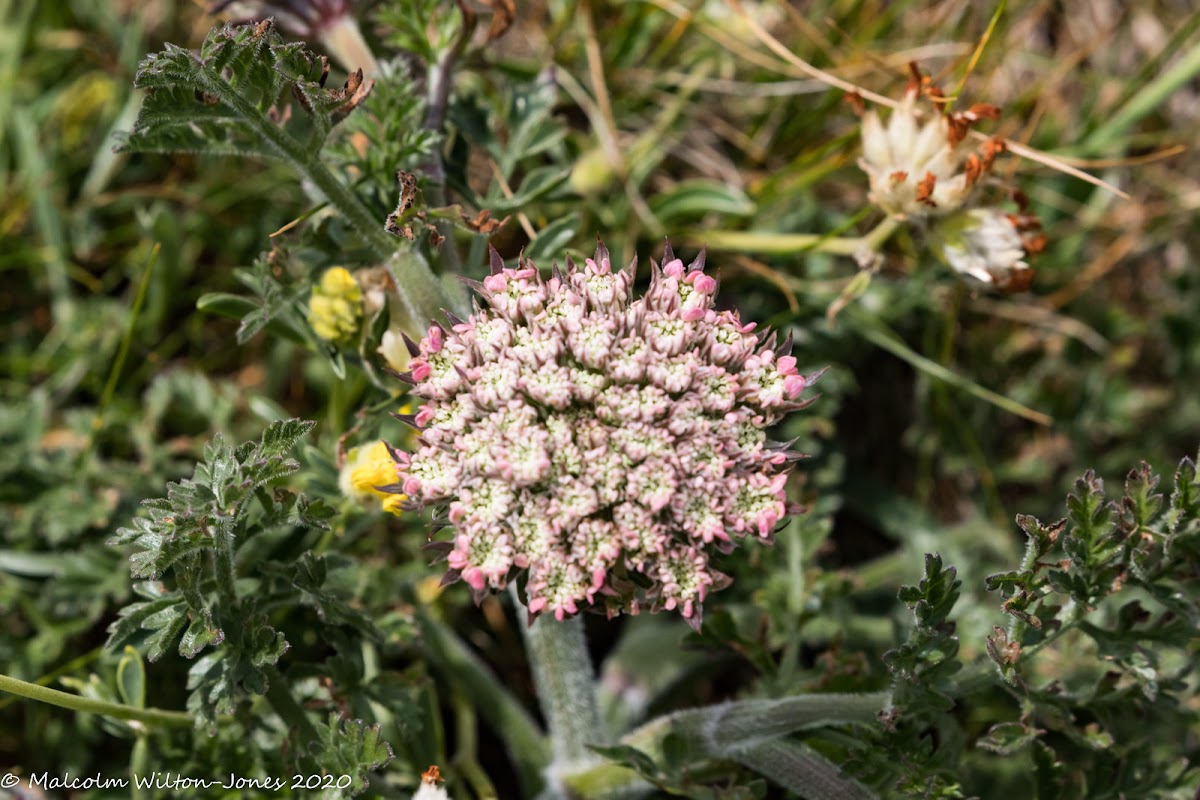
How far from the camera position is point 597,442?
2.38 metres

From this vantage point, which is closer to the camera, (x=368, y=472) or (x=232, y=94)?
(x=232, y=94)

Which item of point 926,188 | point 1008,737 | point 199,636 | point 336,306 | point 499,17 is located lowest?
point 199,636

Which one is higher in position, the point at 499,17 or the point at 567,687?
the point at 499,17

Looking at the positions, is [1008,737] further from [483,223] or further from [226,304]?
[226,304]

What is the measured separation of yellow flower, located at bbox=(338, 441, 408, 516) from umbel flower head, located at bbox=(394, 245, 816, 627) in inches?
15.2

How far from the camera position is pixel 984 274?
134 inches

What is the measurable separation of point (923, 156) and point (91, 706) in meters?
3.02

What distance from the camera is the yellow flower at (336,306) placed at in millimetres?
2879

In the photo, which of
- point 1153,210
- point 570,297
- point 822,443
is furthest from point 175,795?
point 1153,210

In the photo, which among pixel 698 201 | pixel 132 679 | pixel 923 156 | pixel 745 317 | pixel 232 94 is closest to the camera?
pixel 232 94

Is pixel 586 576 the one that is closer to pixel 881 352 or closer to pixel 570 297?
pixel 570 297

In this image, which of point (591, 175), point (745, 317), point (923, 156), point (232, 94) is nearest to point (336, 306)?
point (232, 94)

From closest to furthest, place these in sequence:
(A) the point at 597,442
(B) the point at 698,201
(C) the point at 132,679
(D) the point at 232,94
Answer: (A) the point at 597,442, (D) the point at 232,94, (C) the point at 132,679, (B) the point at 698,201

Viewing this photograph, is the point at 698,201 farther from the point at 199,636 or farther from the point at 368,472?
the point at 199,636
